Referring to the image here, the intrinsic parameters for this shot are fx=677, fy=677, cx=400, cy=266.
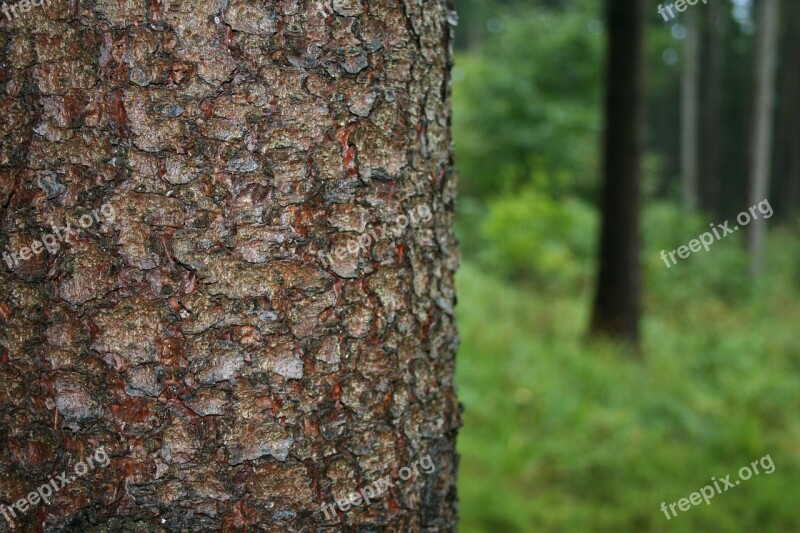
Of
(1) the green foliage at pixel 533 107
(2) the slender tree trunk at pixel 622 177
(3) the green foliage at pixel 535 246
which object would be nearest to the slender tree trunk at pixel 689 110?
(1) the green foliage at pixel 533 107

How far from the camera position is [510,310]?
29.2 ft

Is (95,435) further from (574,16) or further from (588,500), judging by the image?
(574,16)

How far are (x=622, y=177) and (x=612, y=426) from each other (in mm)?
3091

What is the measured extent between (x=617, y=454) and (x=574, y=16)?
51.4 ft

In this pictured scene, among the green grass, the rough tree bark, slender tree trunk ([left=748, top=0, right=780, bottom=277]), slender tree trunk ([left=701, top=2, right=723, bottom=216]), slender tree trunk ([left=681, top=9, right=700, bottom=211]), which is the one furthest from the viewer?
slender tree trunk ([left=701, top=2, right=723, bottom=216])

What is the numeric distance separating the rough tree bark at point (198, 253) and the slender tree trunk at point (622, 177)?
6495mm

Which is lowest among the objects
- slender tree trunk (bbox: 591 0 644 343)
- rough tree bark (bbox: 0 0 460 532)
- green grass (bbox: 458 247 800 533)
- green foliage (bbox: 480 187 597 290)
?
rough tree bark (bbox: 0 0 460 532)

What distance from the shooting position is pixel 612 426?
5207 mm

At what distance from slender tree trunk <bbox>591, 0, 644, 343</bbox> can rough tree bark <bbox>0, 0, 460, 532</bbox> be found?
6.49 metres

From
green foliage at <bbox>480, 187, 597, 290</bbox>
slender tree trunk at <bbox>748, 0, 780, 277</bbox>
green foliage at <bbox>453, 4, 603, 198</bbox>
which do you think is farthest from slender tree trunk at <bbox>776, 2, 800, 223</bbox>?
green foliage at <bbox>480, 187, 597, 290</bbox>

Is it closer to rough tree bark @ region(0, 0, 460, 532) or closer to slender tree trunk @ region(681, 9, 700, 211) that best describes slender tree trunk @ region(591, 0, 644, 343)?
rough tree bark @ region(0, 0, 460, 532)

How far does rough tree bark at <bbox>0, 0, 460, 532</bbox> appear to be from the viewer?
110 cm

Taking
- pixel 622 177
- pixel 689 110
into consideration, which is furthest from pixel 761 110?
pixel 622 177

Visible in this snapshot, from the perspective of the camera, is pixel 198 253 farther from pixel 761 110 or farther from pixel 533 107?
pixel 533 107
